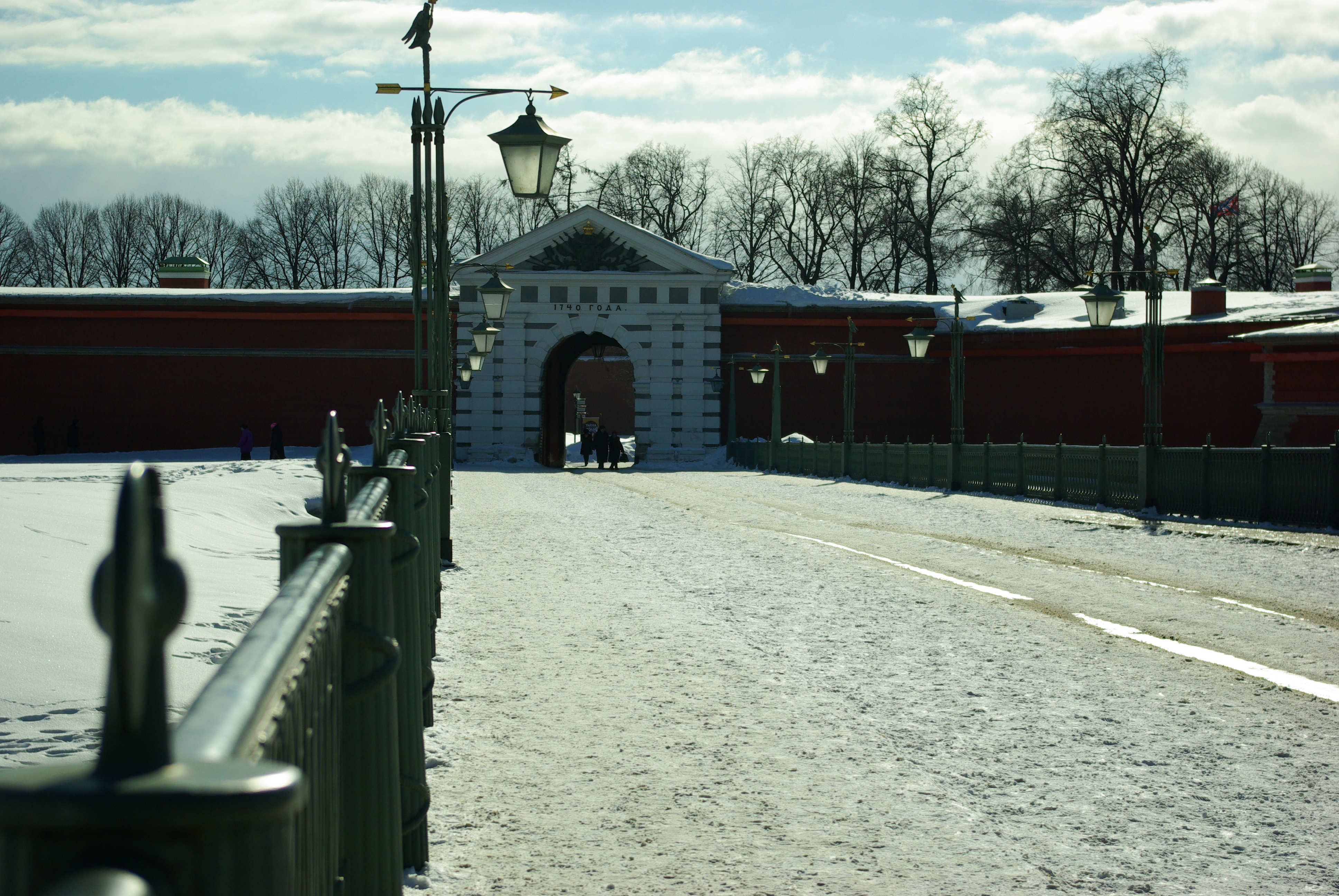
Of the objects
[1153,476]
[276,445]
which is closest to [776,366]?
[276,445]

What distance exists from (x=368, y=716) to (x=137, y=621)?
182cm

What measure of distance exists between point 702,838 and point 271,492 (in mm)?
13531

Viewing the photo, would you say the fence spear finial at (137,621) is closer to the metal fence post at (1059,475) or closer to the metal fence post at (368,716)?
the metal fence post at (368,716)

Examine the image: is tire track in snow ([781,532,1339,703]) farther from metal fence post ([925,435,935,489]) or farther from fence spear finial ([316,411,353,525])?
metal fence post ([925,435,935,489])

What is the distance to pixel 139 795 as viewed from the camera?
97cm

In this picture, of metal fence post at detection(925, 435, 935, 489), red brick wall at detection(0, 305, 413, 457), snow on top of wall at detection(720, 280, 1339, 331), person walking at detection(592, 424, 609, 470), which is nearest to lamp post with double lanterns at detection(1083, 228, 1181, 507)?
metal fence post at detection(925, 435, 935, 489)

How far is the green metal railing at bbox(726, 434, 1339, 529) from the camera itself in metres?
17.0

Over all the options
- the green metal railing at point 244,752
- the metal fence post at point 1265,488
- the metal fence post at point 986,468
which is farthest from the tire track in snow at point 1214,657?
the metal fence post at point 986,468

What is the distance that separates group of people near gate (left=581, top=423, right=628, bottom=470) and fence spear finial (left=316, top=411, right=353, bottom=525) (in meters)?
42.8

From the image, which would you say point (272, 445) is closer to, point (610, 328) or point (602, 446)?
point (602, 446)

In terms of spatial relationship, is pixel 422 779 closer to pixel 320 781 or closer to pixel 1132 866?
pixel 320 781

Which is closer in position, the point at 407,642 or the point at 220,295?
the point at 407,642

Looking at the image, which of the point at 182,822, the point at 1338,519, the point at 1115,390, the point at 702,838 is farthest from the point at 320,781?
the point at 1115,390

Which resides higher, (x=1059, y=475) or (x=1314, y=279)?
(x=1314, y=279)
